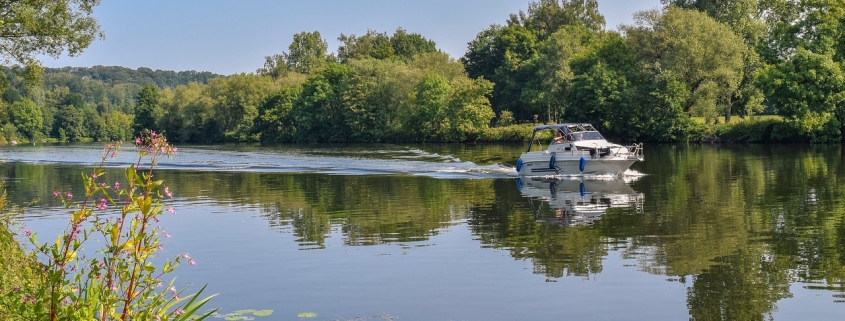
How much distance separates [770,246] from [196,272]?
1097 centimetres

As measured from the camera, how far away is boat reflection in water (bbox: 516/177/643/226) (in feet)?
74.0

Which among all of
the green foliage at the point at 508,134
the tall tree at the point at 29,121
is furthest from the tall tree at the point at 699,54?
the tall tree at the point at 29,121

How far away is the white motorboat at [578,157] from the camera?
3594 cm

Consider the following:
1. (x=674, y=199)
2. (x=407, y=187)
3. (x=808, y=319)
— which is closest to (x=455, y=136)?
(x=407, y=187)

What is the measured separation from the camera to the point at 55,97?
167000 mm

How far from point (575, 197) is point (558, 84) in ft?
177

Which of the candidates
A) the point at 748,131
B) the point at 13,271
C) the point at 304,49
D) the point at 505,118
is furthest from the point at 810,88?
the point at 304,49

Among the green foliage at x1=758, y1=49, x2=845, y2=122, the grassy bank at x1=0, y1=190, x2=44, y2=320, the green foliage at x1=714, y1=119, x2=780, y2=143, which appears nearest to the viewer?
the grassy bank at x1=0, y1=190, x2=44, y2=320

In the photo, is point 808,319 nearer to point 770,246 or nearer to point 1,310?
point 770,246

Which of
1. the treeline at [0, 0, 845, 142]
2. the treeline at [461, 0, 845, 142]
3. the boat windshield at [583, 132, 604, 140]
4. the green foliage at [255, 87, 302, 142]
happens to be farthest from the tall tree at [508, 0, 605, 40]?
the boat windshield at [583, 132, 604, 140]

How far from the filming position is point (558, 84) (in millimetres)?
80750

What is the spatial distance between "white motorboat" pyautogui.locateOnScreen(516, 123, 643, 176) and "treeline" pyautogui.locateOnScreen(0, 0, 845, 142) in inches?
819

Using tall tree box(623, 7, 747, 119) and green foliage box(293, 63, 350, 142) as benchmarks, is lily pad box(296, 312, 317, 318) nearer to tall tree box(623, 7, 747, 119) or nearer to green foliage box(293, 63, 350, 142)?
tall tree box(623, 7, 747, 119)

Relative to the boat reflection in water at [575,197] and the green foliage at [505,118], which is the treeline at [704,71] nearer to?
the green foliage at [505,118]
